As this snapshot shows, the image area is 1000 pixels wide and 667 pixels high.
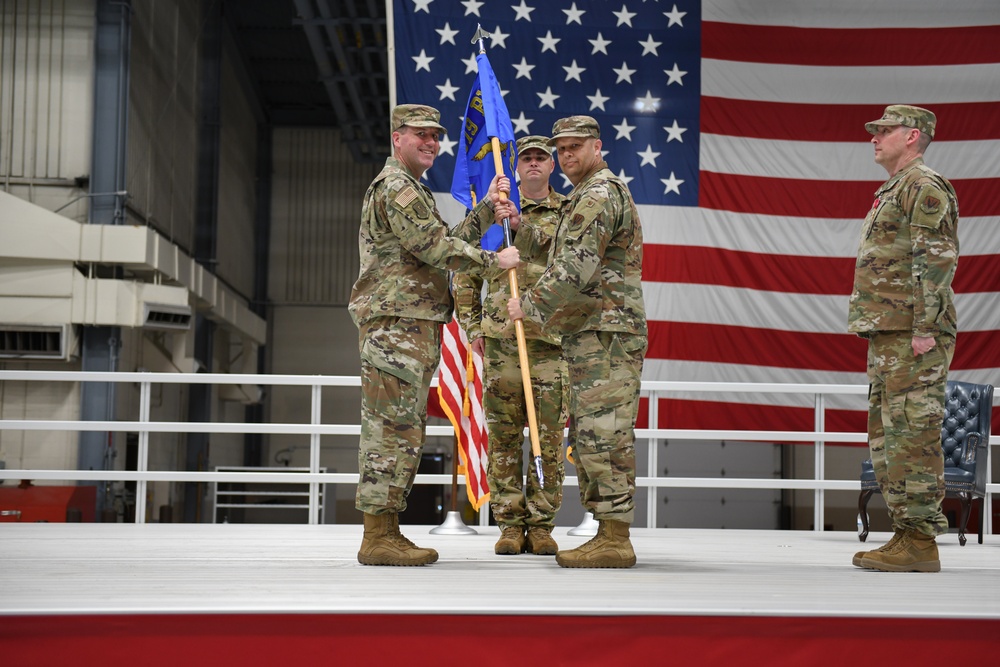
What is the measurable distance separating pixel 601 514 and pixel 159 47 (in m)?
12.4

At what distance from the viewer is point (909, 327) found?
4105 mm

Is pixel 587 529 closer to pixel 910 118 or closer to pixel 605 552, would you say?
pixel 605 552

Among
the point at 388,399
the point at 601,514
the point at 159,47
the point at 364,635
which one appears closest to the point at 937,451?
the point at 601,514

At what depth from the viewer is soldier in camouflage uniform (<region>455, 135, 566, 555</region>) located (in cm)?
460

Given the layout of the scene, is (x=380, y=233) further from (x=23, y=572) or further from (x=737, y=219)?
(x=737, y=219)

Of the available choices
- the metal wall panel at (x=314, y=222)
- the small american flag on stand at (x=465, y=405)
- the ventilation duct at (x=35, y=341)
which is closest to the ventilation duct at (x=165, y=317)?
the ventilation duct at (x=35, y=341)

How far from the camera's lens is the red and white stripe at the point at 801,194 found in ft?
30.0

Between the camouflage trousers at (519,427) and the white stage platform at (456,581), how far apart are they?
250 mm

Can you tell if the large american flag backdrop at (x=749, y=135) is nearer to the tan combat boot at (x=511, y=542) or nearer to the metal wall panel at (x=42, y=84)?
the tan combat boot at (x=511, y=542)

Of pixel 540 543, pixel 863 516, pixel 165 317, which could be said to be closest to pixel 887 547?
pixel 540 543

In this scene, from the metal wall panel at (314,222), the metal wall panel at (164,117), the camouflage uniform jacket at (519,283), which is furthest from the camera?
the metal wall panel at (314,222)

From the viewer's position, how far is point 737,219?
30.6ft

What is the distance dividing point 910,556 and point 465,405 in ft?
10.1

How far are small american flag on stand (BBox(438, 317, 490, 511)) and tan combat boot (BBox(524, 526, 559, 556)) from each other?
1748 mm
